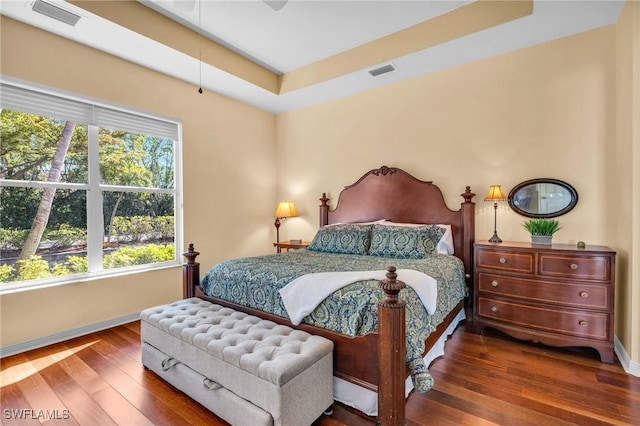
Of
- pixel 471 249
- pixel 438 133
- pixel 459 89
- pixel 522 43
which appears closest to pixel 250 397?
pixel 471 249

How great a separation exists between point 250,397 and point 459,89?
11.8 ft

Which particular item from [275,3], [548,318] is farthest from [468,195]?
[275,3]

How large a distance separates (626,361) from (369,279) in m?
2.10

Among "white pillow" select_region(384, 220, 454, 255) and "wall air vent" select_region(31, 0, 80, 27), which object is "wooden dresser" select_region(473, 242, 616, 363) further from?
"wall air vent" select_region(31, 0, 80, 27)

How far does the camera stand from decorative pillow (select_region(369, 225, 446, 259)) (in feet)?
9.66

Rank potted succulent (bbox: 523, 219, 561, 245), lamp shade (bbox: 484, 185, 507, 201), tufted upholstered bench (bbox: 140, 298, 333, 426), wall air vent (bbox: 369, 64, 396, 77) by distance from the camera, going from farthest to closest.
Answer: wall air vent (bbox: 369, 64, 396, 77), lamp shade (bbox: 484, 185, 507, 201), potted succulent (bbox: 523, 219, 561, 245), tufted upholstered bench (bbox: 140, 298, 333, 426)

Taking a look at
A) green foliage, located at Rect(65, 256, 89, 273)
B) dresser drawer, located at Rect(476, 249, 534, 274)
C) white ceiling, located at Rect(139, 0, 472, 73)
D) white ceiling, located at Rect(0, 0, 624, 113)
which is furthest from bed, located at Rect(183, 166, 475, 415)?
white ceiling, located at Rect(139, 0, 472, 73)

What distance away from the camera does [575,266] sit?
246 centimetres

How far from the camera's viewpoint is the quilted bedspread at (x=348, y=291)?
5.66 ft

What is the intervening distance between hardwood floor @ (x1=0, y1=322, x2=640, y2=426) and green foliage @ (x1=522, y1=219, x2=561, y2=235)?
1.02 m

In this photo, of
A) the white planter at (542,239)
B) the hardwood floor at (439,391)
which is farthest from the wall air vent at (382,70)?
the hardwood floor at (439,391)

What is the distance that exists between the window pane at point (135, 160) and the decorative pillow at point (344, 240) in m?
2.02

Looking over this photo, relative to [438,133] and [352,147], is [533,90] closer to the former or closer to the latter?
[438,133]

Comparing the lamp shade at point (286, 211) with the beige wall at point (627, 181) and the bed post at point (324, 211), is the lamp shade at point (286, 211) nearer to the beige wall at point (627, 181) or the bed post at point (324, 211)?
the bed post at point (324, 211)
